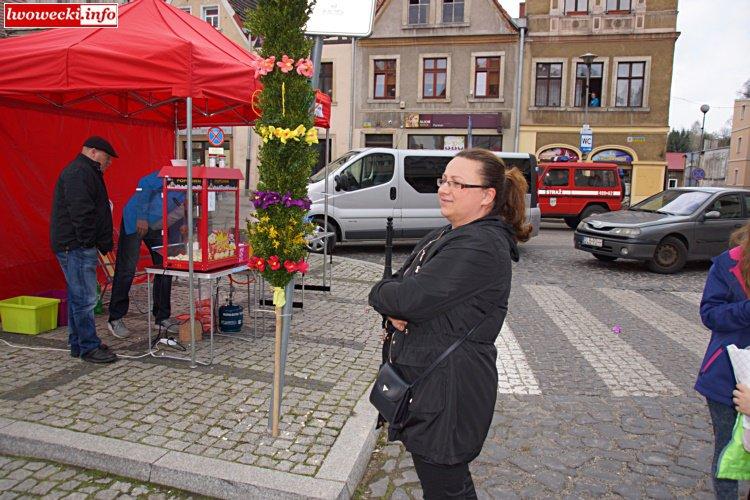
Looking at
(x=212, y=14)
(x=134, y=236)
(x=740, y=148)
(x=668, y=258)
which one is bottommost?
(x=668, y=258)

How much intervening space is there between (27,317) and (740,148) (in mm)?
75881

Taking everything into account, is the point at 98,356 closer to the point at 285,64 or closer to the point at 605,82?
the point at 285,64

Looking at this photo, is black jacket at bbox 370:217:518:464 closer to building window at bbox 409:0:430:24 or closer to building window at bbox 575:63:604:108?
building window at bbox 575:63:604:108

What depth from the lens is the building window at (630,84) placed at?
88.5 feet

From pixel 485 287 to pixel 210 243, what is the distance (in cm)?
385

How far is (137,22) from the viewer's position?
18.1ft

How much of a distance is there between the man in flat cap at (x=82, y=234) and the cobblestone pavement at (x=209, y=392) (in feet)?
0.85

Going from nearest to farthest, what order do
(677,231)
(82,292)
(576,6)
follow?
(82,292) < (677,231) < (576,6)

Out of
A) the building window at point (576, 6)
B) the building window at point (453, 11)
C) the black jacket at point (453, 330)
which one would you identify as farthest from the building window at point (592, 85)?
the black jacket at point (453, 330)

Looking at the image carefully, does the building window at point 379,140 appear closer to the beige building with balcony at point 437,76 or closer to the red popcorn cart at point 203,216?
the beige building with balcony at point 437,76

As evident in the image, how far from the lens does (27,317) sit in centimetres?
580

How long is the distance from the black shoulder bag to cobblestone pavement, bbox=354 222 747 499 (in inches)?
52.8

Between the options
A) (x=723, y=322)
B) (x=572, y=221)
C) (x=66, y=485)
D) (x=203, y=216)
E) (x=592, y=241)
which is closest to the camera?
(x=723, y=322)

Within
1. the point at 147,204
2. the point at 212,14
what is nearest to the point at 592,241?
the point at 147,204
